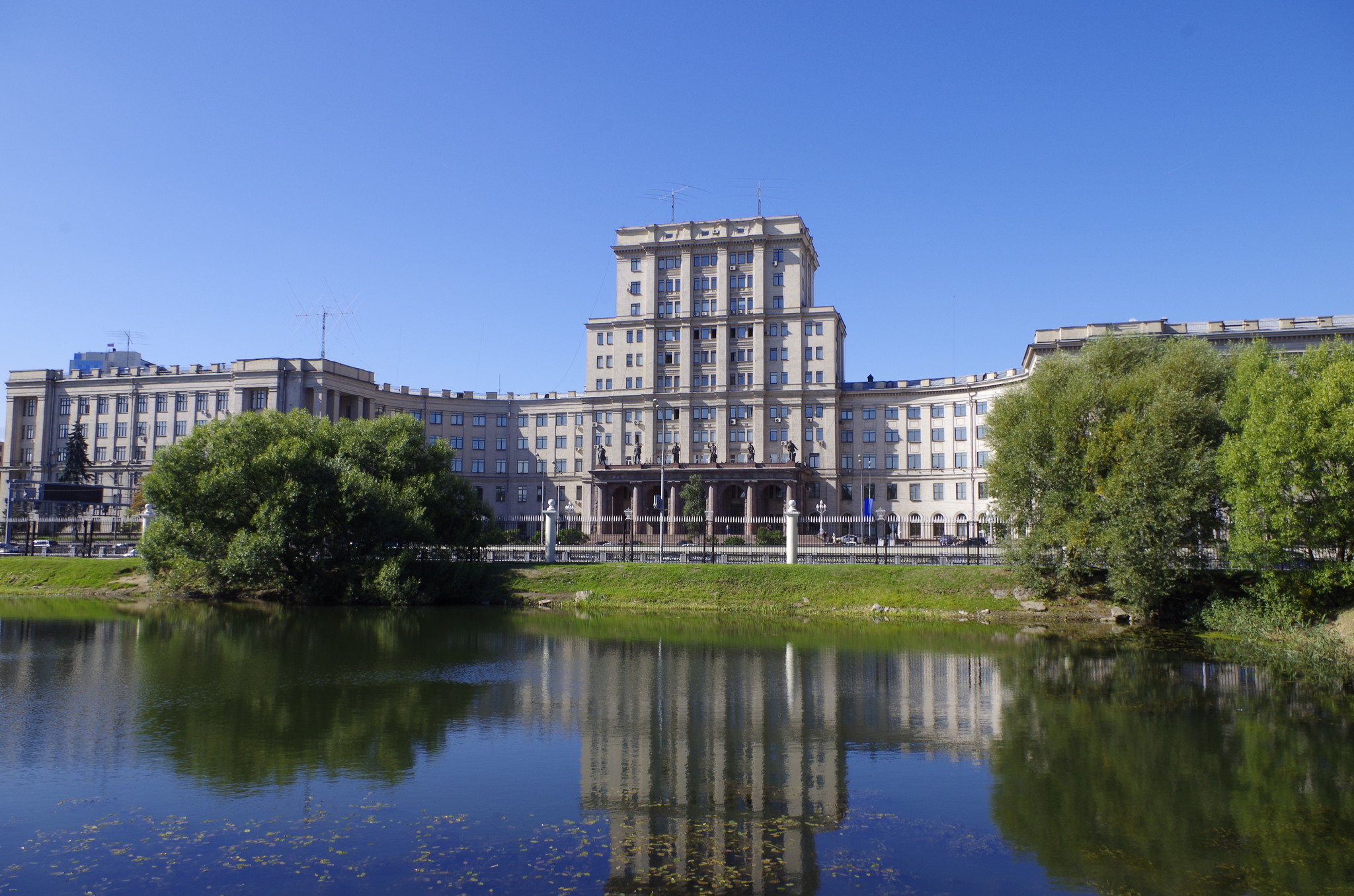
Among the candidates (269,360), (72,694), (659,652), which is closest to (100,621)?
(72,694)

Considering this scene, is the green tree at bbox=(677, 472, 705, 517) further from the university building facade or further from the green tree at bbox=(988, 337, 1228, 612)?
the green tree at bbox=(988, 337, 1228, 612)

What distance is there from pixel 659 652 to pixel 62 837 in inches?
809

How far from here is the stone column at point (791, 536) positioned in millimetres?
51219

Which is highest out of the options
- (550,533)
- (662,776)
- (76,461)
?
(76,461)

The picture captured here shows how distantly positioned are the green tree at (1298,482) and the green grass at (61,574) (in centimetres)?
5932

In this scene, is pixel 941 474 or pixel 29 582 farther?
pixel 941 474

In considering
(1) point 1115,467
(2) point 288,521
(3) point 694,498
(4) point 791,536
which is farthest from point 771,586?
(3) point 694,498

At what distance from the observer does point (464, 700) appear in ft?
73.7

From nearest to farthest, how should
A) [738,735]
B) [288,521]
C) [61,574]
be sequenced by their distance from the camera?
[738,735] < [288,521] < [61,574]

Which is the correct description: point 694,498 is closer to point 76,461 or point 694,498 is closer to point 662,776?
point 662,776

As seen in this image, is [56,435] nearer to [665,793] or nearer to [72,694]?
[72,694]

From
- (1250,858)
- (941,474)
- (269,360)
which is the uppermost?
(269,360)

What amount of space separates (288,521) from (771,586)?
2671cm

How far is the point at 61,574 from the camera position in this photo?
5666cm
